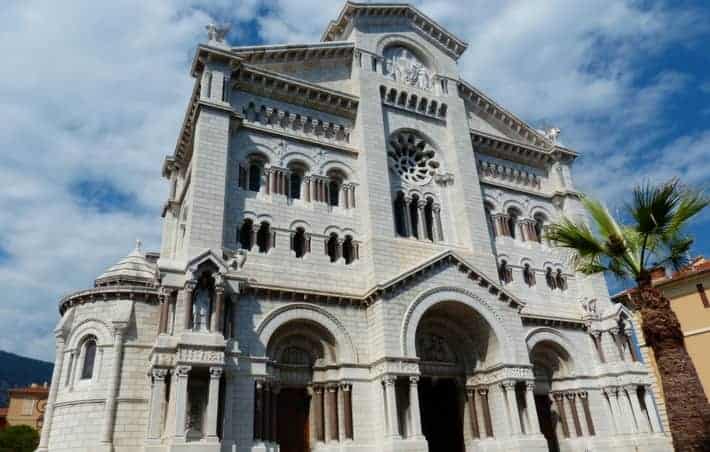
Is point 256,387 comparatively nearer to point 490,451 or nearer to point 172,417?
point 172,417

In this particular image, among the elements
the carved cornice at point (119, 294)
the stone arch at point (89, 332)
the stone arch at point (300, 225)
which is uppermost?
the stone arch at point (300, 225)

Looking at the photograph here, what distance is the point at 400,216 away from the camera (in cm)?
2612

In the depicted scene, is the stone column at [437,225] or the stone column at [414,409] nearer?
the stone column at [414,409]

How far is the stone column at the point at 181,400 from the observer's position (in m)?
16.4

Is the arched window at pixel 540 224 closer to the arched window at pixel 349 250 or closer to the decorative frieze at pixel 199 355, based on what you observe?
the arched window at pixel 349 250

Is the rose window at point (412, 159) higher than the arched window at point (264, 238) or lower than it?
higher

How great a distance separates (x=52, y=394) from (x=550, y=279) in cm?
2426

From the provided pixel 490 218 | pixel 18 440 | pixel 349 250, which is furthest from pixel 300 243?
pixel 18 440

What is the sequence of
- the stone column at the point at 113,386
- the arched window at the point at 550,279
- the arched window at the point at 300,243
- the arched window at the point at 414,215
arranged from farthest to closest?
the arched window at the point at 550,279 < the arched window at the point at 414,215 < the arched window at the point at 300,243 < the stone column at the point at 113,386

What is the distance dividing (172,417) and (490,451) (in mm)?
12559

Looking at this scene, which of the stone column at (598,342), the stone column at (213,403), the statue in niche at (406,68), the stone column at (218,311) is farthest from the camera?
the statue in niche at (406,68)

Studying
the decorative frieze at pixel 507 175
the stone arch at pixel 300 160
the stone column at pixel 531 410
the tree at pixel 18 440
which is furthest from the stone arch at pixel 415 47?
the tree at pixel 18 440

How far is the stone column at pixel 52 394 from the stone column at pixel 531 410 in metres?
18.9

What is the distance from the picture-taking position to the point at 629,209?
13742mm
